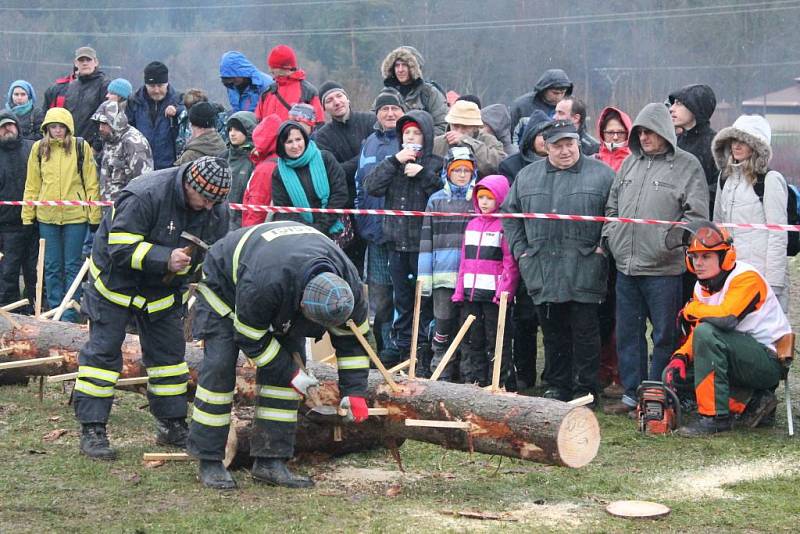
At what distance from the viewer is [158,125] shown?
481 inches

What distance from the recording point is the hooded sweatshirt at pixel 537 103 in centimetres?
1040

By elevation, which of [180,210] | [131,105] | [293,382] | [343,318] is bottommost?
[293,382]

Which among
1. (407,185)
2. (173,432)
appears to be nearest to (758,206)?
(407,185)

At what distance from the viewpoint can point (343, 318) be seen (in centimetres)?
577

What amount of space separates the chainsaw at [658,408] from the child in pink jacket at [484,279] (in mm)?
1320

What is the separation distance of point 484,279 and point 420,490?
262 cm

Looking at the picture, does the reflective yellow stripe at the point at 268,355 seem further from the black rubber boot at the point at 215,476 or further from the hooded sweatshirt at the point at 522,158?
the hooded sweatshirt at the point at 522,158

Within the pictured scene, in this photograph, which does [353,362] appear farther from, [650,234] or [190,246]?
[650,234]

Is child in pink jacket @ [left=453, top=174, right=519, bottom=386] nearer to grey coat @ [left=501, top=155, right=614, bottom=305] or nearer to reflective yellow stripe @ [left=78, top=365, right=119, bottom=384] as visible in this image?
grey coat @ [left=501, top=155, right=614, bottom=305]

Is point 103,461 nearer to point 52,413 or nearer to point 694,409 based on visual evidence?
point 52,413

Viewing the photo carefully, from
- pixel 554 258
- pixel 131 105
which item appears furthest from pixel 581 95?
pixel 554 258

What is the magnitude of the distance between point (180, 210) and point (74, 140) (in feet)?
15.8

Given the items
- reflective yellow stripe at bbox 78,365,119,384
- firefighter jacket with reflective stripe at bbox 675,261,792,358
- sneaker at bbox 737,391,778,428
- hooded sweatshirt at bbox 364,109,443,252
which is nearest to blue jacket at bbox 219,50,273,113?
hooded sweatshirt at bbox 364,109,443,252

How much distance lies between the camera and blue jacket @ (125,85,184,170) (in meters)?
12.2
